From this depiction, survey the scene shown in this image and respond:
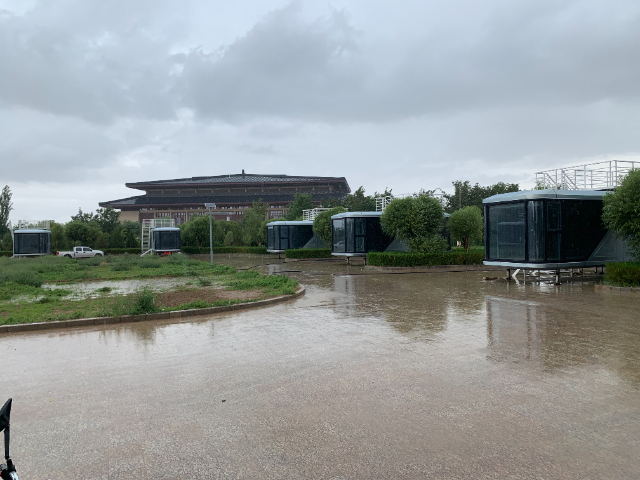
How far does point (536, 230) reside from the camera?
53.2 feet

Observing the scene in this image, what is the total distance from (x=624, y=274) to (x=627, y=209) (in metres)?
1.90

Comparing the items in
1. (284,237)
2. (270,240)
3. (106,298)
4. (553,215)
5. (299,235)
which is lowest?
(106,298)

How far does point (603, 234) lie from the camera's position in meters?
17.2

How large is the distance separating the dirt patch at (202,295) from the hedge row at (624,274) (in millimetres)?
10087

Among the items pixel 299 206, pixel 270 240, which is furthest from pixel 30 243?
pixel 299 206

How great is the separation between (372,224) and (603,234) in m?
13.4

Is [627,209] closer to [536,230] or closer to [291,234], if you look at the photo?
[536,230]

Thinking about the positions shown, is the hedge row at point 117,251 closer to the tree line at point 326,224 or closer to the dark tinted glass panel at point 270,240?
the tree line at point 326,224

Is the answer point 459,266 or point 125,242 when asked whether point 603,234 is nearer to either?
point 459,266

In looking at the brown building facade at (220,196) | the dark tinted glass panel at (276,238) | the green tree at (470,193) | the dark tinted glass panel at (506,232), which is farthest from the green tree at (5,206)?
the dark tinted glass panel at (506,232)

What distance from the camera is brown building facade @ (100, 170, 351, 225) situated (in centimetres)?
7481

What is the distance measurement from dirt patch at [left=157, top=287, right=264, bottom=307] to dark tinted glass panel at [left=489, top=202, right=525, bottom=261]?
883 cm

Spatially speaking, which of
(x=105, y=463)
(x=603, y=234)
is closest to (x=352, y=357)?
(x=105, y=463)

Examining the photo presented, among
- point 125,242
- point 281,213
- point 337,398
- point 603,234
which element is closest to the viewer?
point 337,398
